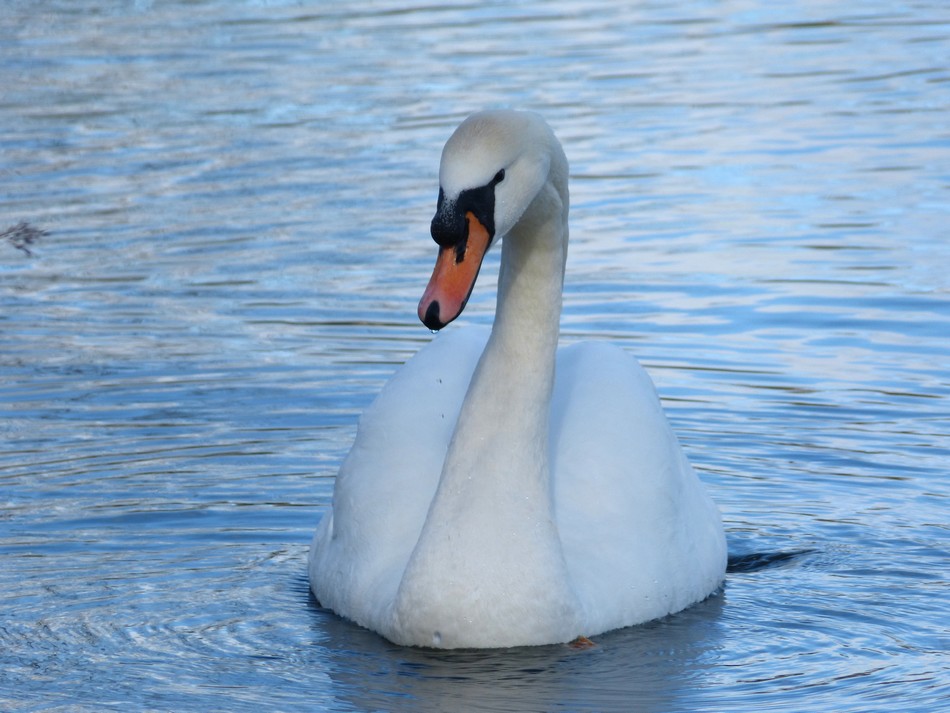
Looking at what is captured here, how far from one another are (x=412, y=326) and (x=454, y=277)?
531cm

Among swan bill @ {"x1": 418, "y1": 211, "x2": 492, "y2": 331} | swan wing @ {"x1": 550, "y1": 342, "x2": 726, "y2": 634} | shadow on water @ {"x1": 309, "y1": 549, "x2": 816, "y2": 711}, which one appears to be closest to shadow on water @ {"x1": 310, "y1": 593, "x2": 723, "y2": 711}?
shadow on water @ {"x1": 309, "y1": 549, "x2": 816, "y2": 711}

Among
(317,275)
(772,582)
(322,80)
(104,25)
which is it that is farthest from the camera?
(104,25)

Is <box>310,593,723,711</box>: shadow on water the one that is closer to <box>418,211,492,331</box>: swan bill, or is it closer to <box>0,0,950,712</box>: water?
<box>0,0,950,712</box>: water

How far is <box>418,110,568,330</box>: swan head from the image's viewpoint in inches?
229

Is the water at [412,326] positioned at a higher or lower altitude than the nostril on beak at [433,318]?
lower

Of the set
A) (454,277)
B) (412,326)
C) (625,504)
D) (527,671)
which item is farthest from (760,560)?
(412,326)

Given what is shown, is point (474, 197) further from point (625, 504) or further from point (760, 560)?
point (760, 560)

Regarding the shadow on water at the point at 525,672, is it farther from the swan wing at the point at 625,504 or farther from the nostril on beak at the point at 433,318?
the nostril on beak at the point at 433,318

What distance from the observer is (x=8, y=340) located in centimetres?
1123

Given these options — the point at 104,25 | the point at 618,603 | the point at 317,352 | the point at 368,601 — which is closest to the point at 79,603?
the point at 368,601

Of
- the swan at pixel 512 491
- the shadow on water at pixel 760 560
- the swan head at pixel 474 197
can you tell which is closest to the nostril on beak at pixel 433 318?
the swan head at pixel 474 197

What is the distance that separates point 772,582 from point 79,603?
8.02ft

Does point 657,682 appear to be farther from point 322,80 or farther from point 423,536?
point 322,80

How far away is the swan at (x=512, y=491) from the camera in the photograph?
6.22 meters
